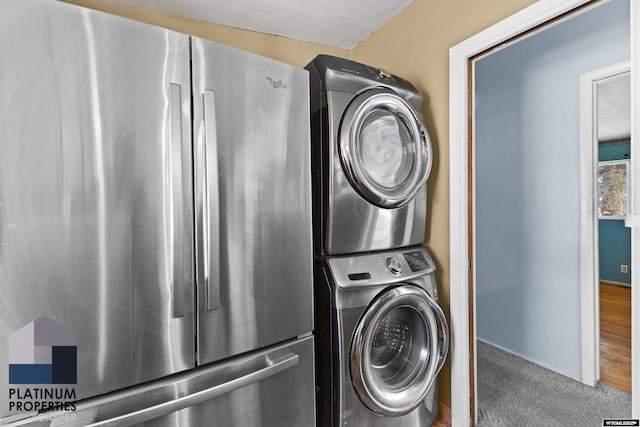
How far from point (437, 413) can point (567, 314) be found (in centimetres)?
98

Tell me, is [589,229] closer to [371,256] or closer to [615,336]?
[615,336]

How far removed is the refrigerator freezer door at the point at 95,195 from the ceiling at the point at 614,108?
5.64ft

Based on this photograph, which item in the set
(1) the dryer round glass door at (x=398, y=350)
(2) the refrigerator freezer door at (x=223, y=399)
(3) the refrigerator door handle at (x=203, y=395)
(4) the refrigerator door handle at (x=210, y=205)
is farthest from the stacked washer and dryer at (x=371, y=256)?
(4) the refrigerator door handle at (x=210, y=205)

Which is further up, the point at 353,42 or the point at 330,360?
the point at 353,42

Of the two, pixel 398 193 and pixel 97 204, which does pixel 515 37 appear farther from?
pixel 97 204

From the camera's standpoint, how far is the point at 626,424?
1350 mm

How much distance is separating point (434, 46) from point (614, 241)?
142cm

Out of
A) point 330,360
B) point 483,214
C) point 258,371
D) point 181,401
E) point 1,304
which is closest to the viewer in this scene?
point 1,304

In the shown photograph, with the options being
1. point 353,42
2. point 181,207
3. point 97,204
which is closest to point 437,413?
point 181,207

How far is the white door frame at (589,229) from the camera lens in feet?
5.23

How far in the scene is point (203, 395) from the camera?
109 cm

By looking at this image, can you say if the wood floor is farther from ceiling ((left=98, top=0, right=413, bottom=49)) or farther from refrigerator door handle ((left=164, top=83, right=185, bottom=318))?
ceiling ((left=98, top=0, right=413, bottom=49))

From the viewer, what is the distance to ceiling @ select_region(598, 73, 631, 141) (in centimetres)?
132

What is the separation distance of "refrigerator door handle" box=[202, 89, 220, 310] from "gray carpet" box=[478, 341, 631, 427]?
1745 millimetres
